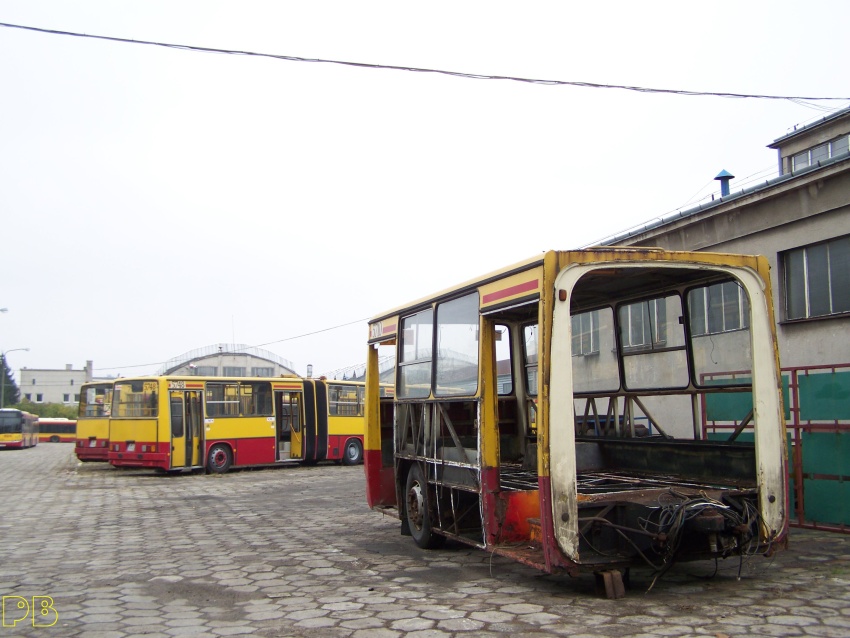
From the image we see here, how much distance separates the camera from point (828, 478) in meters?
9.98

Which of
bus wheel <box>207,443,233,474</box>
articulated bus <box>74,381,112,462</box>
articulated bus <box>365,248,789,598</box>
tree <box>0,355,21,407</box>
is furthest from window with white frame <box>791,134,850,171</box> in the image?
tree <box>0,355,21,407</box>

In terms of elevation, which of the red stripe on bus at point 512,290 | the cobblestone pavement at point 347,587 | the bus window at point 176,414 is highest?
the red stripe on bus at point 512,290

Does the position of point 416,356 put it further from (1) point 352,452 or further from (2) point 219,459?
(1) point 352,452

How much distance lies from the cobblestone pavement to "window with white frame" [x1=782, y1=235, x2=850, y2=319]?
574 cm

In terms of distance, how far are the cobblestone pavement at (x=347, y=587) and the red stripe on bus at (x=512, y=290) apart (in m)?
2.57

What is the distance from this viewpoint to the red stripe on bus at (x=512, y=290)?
6.91m

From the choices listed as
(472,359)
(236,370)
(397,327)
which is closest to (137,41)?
(397,327)

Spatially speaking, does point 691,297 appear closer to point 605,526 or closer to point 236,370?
point 605,526

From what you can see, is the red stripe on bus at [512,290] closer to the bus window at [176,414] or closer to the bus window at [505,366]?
the bus window at [505,366]

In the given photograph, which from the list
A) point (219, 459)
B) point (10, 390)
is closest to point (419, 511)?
point (219, 459)

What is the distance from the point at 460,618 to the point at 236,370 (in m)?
54.8

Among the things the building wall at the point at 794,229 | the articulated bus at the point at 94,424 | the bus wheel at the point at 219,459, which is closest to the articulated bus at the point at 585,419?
the building wall at the point at 794,229

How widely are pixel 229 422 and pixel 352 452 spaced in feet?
15.3

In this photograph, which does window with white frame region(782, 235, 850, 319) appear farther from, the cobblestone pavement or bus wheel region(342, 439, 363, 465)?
bus wheel region(342, 439, 363, 465)
